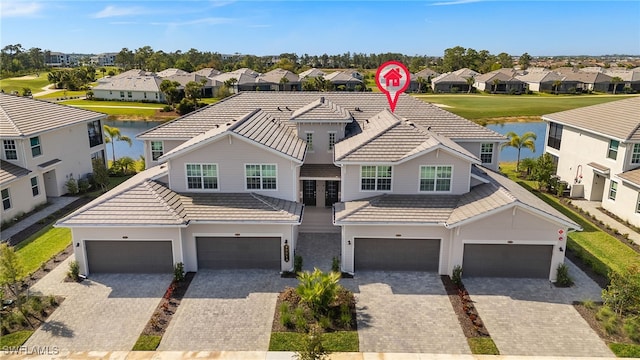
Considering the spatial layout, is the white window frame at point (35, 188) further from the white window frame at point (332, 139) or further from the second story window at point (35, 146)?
the white window frame at point (332, 139)

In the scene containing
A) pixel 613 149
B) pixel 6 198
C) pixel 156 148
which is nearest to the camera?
pixel 6 198

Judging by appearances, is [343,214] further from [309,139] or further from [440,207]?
[309,139]

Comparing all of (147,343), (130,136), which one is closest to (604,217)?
(147,343)

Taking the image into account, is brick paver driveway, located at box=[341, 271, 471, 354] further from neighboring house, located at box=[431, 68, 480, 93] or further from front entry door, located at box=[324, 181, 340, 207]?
neighboring house, located at box=[431, 68, 480, 93]

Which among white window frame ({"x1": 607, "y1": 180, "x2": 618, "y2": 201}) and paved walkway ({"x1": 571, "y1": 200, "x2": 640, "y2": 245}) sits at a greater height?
white window frame ({"x1": 607, "y1": 180, "x2": 618, "y2": 201})

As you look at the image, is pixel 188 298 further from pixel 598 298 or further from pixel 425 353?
pixel 598 298

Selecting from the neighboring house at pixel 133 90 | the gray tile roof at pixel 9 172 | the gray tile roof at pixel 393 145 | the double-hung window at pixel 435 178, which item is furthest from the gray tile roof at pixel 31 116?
the neighboring house at pixel 133 90

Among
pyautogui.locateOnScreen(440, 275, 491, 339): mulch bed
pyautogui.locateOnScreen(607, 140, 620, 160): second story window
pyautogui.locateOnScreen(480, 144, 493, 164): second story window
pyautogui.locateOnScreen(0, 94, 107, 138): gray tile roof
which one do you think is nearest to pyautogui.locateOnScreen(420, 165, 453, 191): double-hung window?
pyautogui.locateOnScreen(440, 275, 491, 339): mulch bed
